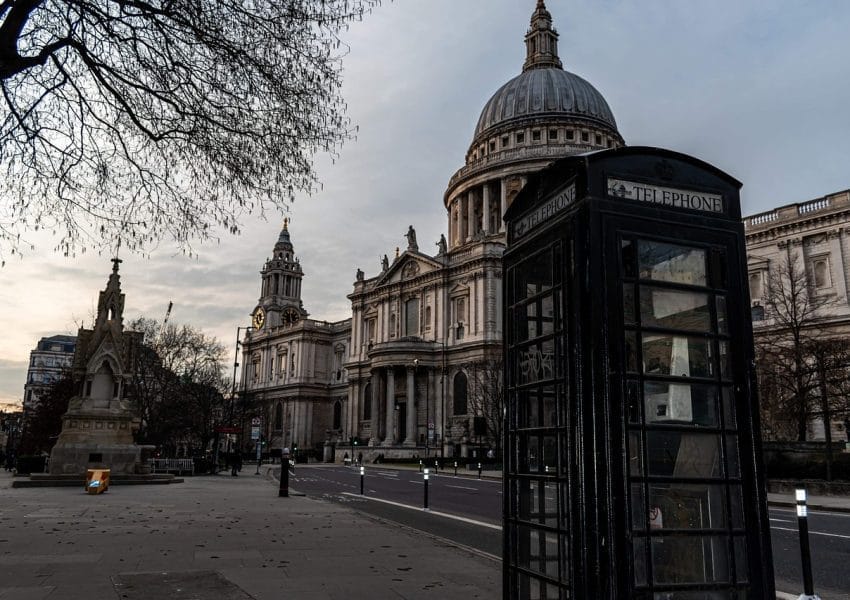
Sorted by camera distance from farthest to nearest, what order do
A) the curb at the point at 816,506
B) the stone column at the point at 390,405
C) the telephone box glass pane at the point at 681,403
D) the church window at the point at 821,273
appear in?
the stone column at the point at 390,405 < the church window at the point at 821,273 < the curb at the point at 816,506 < the telephone box glass pane at the point at 681,403

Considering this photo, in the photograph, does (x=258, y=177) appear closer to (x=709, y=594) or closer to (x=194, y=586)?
(x=194, y=586)

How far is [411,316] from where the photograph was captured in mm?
72938

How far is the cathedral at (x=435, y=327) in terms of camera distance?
63.3m

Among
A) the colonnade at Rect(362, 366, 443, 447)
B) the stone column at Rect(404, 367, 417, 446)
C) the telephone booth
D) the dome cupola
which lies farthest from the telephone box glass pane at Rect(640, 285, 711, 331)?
the dome cupola

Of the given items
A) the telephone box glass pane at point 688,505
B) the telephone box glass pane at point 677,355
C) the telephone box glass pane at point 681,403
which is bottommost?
the telephone box glass pane at point 688,505

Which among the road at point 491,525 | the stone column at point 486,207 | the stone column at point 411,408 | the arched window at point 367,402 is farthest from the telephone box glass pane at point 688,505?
the stone column at point 486,207

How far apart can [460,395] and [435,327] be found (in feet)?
26.2

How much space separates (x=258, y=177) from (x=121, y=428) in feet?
53.2

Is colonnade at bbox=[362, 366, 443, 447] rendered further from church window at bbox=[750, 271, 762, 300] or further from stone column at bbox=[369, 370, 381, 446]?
church window at bbox=[750, 271, 762, 300]

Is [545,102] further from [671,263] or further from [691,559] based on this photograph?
[691,559]

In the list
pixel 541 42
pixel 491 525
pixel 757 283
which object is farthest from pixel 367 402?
pixel 491 525

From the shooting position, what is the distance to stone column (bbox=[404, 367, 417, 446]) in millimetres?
64750

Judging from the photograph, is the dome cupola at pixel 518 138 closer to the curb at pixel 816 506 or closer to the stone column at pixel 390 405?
the stone column at pixel 390 405

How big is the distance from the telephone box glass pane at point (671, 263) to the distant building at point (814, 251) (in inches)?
1793
